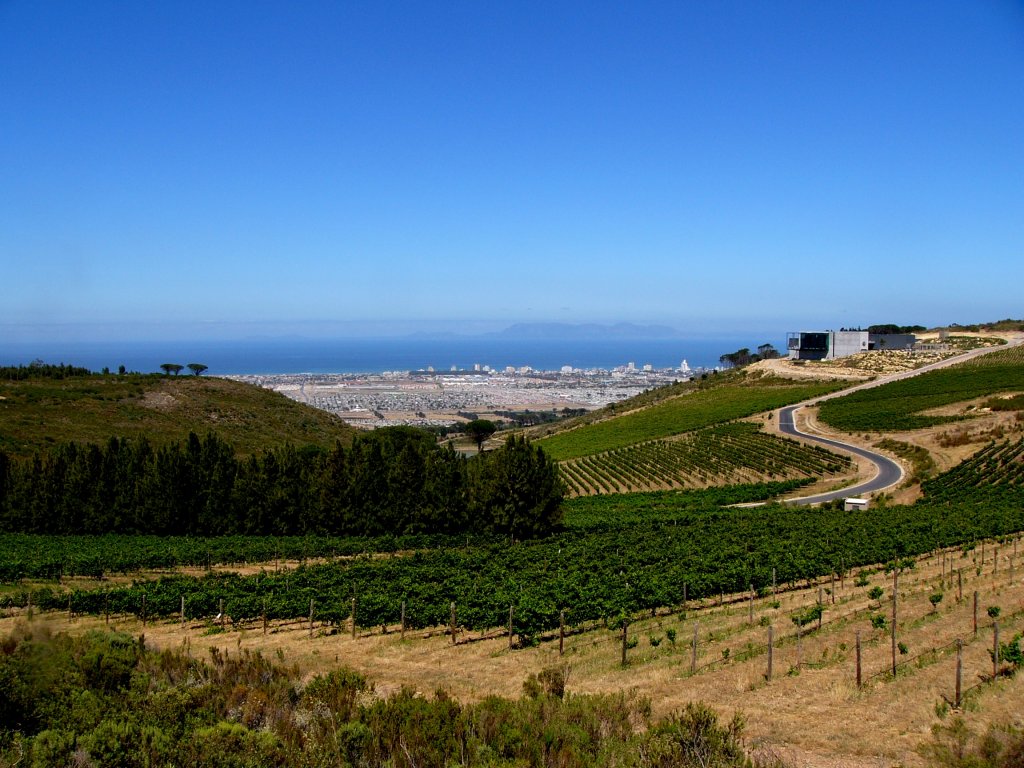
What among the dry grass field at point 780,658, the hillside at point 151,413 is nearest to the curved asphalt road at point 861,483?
the dry grass field at point 780,658

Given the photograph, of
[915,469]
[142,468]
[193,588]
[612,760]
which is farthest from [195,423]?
[612,760]

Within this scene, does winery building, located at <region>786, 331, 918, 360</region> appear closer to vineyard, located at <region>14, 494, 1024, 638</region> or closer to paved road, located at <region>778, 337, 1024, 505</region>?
paved road, located at <region>778, 337, 1024, 505</region>

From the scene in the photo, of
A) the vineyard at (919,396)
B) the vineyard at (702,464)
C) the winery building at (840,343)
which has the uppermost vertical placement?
the winery building at (840,343)

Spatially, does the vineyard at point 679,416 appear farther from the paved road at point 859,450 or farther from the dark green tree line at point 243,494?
the dark green tree line at point 243,494

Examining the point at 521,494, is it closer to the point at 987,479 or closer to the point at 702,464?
the point at 702,464

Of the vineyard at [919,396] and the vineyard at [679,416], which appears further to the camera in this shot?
the vineyard at [679,416]

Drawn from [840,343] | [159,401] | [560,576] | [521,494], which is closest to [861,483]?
[521,494]

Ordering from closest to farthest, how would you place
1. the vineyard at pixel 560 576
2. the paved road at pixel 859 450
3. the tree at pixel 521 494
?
1. the vineyard at pixel 560 576
2. the tree at pixel 521 494
3. the paved road at pixel 859 450
